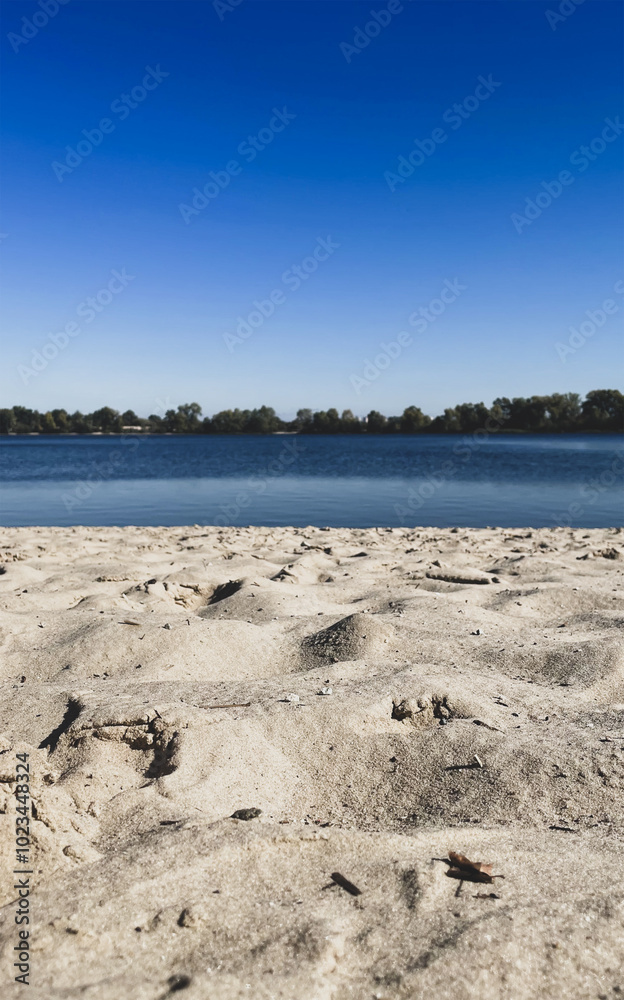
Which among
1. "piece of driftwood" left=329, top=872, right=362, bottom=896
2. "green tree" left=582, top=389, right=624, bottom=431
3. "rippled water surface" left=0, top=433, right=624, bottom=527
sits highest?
"green tree" left=582, top=389, right=624, bottom=431

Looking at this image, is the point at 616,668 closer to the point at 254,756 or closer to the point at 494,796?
the point at 494,796

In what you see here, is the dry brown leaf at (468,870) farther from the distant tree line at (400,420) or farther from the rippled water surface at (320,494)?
the distant tree line at (400,420)

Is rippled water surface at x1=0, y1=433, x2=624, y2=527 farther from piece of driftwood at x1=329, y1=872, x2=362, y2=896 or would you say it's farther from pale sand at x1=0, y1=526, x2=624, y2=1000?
piece of driftwood at x1=329, y1=872, x2=362, y2=896

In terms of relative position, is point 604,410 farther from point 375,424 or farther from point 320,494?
point 320,494

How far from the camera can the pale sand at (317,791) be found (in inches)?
63.1

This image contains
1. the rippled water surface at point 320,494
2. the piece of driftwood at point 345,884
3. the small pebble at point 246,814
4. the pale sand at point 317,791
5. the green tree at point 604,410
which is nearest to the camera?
the pale sand at point 317,791

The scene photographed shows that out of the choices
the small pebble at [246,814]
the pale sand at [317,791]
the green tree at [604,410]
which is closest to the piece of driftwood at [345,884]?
the pale sand at [317,791]

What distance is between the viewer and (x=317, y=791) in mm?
2525

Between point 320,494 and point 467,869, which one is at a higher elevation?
point 320,494

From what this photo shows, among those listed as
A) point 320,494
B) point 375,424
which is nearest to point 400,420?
point 375,424

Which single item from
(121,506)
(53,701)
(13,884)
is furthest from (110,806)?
(121,506)

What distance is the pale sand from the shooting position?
5.26ft

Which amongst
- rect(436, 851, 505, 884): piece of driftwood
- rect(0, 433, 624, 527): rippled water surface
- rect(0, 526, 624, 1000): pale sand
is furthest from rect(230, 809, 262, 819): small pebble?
rect(0, 433, 624, 527): rippled water surface

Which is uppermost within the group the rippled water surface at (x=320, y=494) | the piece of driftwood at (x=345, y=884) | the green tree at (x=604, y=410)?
the green tree at (x=604, y=410)
